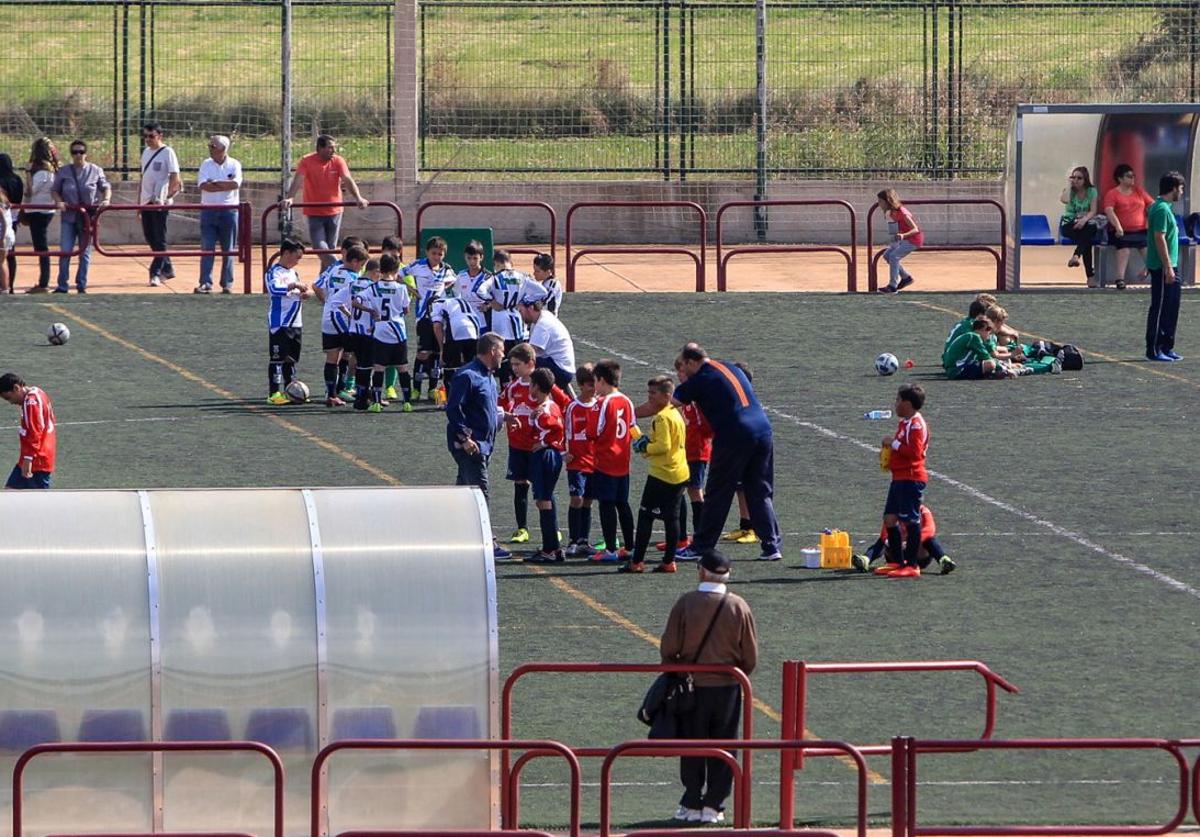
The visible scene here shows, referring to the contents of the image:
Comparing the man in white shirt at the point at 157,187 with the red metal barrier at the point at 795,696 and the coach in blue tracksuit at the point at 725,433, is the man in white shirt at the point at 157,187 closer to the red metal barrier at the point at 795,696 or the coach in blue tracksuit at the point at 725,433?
the coach in blue tracksuit at the point at 725,433

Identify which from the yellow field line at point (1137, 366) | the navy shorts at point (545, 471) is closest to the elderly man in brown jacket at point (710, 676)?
the navy shorts at point (545, 471)

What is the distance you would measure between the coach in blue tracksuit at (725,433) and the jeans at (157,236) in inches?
632

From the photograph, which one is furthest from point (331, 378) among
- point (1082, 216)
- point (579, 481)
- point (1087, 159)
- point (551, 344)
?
point (1087, 159)

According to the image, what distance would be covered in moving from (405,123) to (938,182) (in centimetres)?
812

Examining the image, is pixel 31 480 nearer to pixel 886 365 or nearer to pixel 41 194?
pixel 886 365

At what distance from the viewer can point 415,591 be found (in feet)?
40.3

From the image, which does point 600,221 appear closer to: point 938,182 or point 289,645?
point 938,182

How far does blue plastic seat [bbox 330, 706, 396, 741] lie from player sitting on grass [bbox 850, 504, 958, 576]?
701cm

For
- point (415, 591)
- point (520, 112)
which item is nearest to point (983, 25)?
point (520, 112)

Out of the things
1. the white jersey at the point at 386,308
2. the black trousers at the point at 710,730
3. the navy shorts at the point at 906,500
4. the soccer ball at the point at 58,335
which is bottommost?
the black trousers at the point at 710,730

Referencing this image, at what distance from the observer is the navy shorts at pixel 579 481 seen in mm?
18969

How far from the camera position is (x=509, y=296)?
2427 centimetres

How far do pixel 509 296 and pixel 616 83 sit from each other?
17.0 meters

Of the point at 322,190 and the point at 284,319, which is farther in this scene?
the point at 322,190
